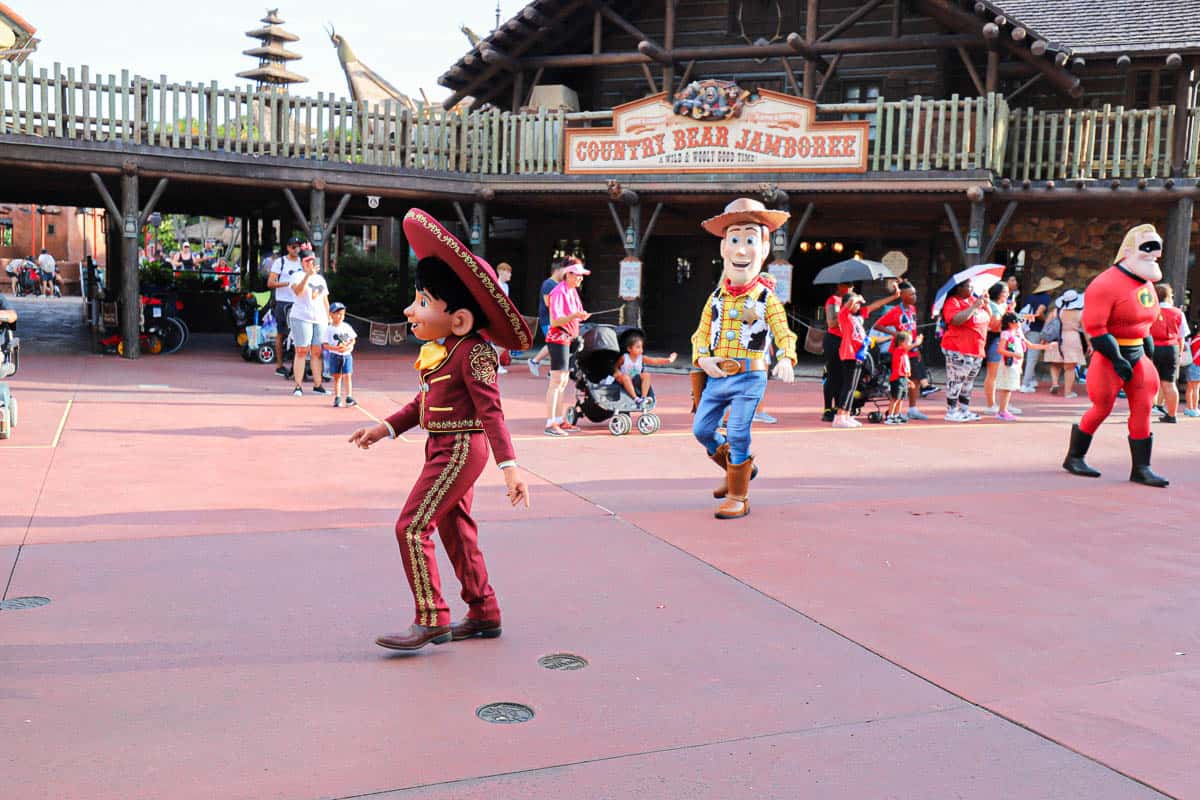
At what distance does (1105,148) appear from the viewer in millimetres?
16297

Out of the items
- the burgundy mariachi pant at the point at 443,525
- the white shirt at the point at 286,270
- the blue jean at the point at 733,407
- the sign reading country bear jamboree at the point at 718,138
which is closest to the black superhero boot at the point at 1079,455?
the blue jean at the point at 733,407

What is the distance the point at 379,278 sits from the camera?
88.6ft

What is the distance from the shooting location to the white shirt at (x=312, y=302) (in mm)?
12344

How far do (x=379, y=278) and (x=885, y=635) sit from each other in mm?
23524

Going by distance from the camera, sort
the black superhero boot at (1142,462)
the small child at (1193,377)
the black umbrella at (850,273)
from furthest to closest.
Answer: the small child at (1193,377), the black umbrella at (850,273), the black superhero boot at (1142,462)

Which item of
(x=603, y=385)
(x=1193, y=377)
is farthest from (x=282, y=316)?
(x=1193, y=377)

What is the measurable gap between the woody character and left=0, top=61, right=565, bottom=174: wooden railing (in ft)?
Result: 42.4

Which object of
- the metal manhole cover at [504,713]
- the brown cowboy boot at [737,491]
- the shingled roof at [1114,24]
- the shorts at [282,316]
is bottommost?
the metal manhole cover at [504,713]

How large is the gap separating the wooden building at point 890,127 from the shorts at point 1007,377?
163 inches

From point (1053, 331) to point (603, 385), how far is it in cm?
823

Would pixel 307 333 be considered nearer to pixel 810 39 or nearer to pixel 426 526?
pixel 426 526

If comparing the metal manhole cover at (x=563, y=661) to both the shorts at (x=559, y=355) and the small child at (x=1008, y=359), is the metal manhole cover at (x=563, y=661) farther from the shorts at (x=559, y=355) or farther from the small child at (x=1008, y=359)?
the small child at (x=1008, y=359)

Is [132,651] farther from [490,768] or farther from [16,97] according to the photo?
[16,97]

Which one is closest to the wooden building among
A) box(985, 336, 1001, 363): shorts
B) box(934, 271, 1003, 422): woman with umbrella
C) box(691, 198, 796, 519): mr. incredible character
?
box(985, 336, 1001, 363): shorts
